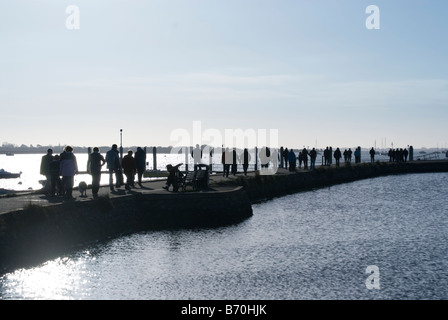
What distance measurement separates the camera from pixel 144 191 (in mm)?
25688

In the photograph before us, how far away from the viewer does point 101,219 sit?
21500 millimetres

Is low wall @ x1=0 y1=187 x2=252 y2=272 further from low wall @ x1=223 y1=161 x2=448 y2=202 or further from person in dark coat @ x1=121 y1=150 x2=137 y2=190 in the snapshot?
low wall @ x1=223 y1=161 x2=448 y2=202

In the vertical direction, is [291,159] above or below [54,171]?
below

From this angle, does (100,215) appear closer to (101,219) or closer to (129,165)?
(101,219)

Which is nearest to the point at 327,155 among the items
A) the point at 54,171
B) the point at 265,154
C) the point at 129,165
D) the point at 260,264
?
the point at 265,154

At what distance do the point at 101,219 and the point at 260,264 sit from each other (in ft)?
22.5

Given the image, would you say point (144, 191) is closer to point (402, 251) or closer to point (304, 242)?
point (304, 242)

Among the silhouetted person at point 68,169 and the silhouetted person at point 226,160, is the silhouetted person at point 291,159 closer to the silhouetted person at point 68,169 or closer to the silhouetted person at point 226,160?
the silhouetted person at point 226,160

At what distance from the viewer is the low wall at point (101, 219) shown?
16.9 m

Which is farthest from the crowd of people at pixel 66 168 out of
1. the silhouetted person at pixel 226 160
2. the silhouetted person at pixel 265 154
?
the silhouetted person at pixel 265 154

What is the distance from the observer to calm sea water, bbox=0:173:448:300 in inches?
565

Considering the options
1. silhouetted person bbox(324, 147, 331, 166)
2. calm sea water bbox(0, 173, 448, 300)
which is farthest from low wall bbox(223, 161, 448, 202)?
calm sea water bbox(0, 173, 448, 300)
